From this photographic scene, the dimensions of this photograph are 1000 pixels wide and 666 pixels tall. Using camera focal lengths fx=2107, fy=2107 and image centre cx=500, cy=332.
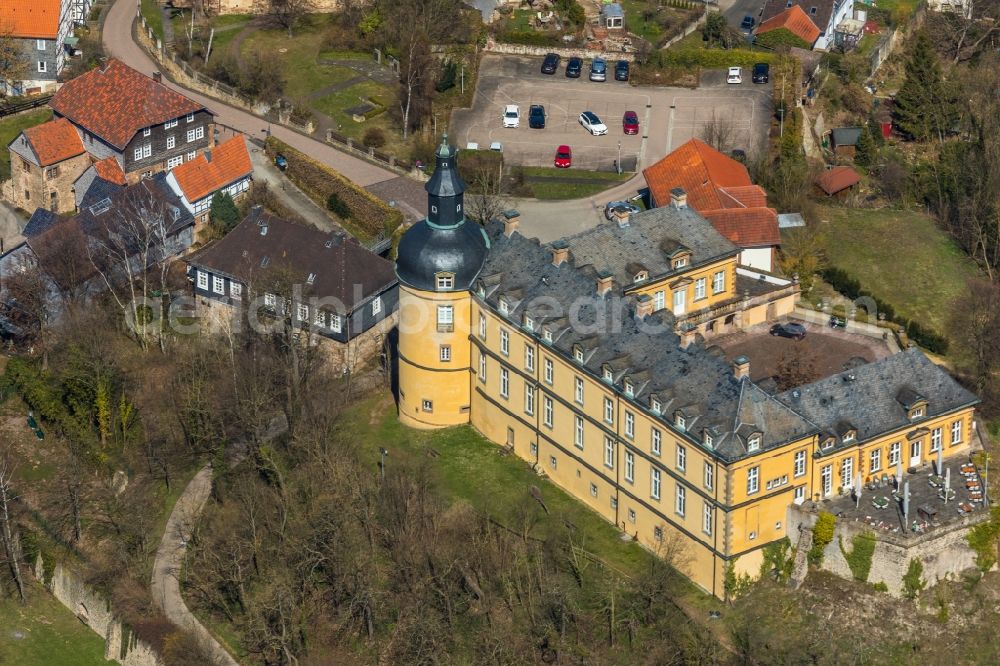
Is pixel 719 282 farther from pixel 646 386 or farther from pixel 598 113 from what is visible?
pixel 598 113

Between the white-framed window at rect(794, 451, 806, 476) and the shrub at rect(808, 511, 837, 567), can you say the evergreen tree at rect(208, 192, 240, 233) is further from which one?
the shrub at rect(808, 511, 837, 567)

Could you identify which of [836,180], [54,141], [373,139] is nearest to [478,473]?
[373,139]

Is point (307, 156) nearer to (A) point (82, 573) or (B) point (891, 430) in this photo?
(A) point (82, 573)

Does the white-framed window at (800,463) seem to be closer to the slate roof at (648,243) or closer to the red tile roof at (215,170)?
the slate roof at (648,243)

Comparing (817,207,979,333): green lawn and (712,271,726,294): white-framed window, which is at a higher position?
(712,271,726,294): white-framed window

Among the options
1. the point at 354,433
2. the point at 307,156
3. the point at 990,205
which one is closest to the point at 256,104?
the point at 307,156

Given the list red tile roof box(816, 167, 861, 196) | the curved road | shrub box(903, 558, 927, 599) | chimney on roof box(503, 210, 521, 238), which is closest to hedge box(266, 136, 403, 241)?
chimney on roof box(503, 210, 521, 238)
